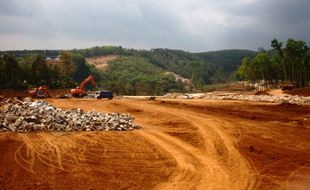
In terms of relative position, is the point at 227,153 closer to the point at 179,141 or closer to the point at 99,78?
the point at 179,141

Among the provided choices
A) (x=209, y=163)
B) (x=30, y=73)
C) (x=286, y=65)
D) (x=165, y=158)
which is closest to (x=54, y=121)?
(x=165, y=158)

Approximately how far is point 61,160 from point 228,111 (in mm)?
23354

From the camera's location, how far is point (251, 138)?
23594mm

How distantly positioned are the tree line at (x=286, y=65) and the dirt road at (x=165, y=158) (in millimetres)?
48787

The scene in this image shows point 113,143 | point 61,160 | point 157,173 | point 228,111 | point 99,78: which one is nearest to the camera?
point 157,173

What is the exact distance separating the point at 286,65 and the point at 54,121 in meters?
68.5

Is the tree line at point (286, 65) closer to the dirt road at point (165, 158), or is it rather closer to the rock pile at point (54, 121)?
the dirt road at point (165, 158)

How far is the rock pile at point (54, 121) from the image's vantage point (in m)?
23.3

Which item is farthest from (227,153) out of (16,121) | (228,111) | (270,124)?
(228,111)

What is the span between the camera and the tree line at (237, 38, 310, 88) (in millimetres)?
74125

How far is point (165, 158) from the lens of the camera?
1817cm

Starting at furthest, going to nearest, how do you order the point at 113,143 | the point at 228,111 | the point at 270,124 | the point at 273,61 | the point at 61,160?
1. the point at 273,61
2. the point at 228,111
3. the point at 270,124
4. the point at 113,143
5. the point at 61,160

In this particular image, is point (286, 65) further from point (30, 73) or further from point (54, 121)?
point (54, 121)

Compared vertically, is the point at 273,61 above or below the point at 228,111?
above
